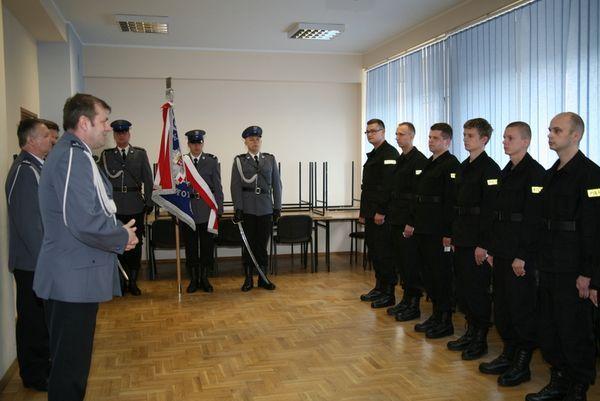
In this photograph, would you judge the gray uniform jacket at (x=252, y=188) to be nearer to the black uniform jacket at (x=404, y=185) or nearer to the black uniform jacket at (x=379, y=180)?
the black uniform jacket at (x=379, y=180)

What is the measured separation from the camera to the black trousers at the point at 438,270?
14.8 feet

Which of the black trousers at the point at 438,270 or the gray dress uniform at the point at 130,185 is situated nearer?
the black trousers at the point at 438,270

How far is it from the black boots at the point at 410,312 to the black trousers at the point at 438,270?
0.41 m

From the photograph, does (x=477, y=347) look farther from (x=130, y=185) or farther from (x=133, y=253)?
(x=130, y=185)

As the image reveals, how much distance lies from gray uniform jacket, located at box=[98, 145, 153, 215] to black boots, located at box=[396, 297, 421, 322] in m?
3.08

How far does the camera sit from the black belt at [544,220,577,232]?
10.1ft

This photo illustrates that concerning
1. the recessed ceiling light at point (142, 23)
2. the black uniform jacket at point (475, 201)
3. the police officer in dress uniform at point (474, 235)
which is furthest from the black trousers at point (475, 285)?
the recessed ceiling light at point (142, 23)

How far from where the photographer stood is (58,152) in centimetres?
229

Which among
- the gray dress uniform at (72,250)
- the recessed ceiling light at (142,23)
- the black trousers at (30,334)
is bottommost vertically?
the black trousers at (30,334)

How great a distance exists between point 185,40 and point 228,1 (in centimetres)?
208

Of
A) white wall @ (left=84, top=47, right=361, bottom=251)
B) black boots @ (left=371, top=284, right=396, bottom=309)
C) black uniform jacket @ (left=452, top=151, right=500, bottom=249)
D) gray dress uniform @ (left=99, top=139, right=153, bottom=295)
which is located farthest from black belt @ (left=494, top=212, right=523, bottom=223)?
white wall @ (left=84, top=47, right=361, bottom=251)

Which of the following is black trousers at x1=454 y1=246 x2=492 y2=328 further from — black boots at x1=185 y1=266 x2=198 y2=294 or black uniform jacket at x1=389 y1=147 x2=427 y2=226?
black boots at x1=185 y1=266 x2=198 y2=294

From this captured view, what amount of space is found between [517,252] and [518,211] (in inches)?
11.0

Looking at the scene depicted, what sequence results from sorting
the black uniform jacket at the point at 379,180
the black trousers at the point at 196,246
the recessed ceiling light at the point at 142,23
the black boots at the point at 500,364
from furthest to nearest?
the recessed ceiling light at the point at 142,23 → the black trousers at the point at 196,246 → the black uniform jacket at the point at 379,180 → the black boots at the point at 500,364
